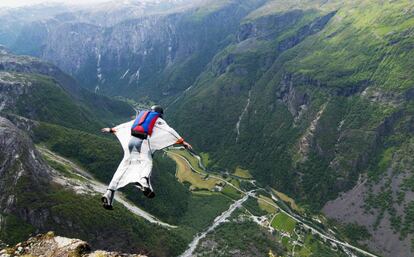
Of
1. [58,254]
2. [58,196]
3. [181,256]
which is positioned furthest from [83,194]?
[58,254]

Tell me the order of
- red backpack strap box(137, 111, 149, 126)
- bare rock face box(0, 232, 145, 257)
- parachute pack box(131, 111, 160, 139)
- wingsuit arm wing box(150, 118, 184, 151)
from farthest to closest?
1. bare rock face box(0, 232, 145, 257)
2. red backpack strap box(137, 111, 149, 126)
3. wingsuit arm wing box(150, 118, 184, 151)
4. parachute pack box(131, 111, 160, 139)

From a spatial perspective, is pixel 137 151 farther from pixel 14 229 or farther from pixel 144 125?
pixel 14 229

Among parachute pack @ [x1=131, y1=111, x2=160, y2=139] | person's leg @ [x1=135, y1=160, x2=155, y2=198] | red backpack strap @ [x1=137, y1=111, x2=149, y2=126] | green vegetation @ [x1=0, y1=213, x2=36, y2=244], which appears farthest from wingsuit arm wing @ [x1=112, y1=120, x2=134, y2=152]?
green vegetation @ [x1=0, y1=213, x2=36, y2=244]

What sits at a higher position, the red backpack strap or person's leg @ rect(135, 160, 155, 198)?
the red backpack strap

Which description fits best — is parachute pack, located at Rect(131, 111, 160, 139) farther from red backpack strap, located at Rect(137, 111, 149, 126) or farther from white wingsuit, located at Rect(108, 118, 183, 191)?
white wingsuit, located at Rect(108, 118, 183, 191)

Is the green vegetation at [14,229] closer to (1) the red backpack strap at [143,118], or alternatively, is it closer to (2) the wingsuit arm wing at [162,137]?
(1) the red backpack strap at [143,118]

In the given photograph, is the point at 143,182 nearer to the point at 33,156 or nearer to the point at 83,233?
the point at 83,233
